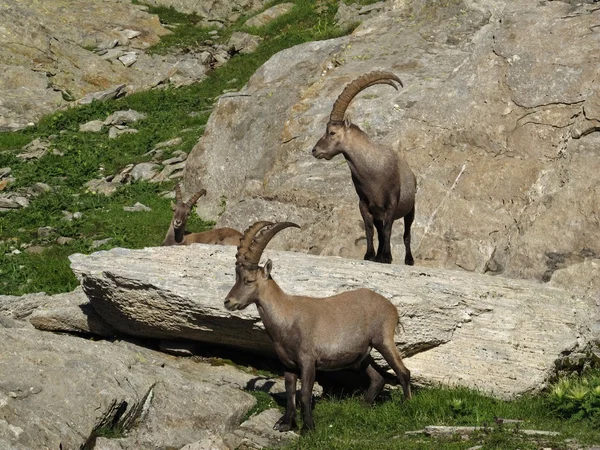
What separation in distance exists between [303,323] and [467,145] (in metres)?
7.17

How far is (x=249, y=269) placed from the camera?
37.4 ft

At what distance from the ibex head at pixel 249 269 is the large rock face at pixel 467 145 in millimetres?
5402

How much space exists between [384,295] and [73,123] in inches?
768

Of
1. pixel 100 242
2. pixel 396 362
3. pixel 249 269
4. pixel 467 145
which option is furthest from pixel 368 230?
pixel 100 242

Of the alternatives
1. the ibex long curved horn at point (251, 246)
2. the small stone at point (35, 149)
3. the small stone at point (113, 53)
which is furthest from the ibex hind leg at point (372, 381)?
the small stone at point (113, 53)

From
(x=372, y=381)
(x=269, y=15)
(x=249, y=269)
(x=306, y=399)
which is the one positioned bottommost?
(x=372, y=381)

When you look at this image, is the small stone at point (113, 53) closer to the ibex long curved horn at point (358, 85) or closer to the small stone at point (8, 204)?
the small stone at point (8, 204)

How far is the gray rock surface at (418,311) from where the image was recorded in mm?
12984

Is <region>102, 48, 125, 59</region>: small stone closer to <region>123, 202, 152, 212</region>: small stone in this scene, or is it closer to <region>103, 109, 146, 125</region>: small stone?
<region>103, 109, 146, 125</region>: small stone

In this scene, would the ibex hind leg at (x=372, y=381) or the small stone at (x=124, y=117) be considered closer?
the ibex hind leg at (x=372, y=381)

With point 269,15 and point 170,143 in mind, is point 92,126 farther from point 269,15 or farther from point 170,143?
point 269,15

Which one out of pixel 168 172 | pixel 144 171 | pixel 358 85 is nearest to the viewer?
pixel 358 85

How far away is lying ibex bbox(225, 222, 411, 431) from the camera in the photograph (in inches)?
447

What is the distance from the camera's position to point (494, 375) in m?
12.9
